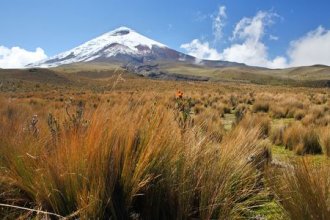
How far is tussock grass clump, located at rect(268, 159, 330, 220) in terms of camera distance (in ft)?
8.11

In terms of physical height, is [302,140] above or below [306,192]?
below

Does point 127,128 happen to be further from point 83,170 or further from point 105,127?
point 83,170

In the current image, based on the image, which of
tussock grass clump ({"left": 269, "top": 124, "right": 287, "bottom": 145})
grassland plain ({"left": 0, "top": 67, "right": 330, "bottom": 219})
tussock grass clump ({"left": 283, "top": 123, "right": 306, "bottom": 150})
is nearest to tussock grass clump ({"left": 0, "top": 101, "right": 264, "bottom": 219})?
grassland plain ({"left": 0, "top": 67, "right": 330, "bottom": 219})

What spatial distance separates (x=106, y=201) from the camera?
2699mm

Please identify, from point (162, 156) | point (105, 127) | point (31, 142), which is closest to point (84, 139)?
point (105, 127)

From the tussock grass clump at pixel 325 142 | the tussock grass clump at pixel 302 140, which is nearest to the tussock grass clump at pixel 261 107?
the tussock grass clump at pixel 302 140

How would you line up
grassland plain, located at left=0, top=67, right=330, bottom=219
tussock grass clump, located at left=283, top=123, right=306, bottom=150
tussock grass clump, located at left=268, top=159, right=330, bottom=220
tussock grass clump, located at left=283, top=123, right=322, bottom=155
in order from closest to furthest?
tussock grass clump, located at left=268, top=159, right=330, bottom=220, grassland plain, located at left=0, top=67, right=330, bottom=219, tussock grass clump, located at left=283, top=123, right=322, bottom=155, tussock grass clump, located at left=283, top=123, right=306, bottom=150

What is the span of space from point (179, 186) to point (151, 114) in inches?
27.9

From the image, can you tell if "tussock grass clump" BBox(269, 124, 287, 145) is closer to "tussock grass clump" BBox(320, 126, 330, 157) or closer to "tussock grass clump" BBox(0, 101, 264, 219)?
"tussock grass clump" BBox(320, 126, 330, 157)

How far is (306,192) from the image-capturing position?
8.39ft

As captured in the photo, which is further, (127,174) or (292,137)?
(292,137)

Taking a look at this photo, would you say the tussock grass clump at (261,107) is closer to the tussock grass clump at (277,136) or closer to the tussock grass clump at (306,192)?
the tussock grass clump at (277,136)

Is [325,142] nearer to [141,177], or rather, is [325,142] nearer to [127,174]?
[141,177]

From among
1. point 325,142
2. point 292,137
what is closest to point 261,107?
point 292,137
